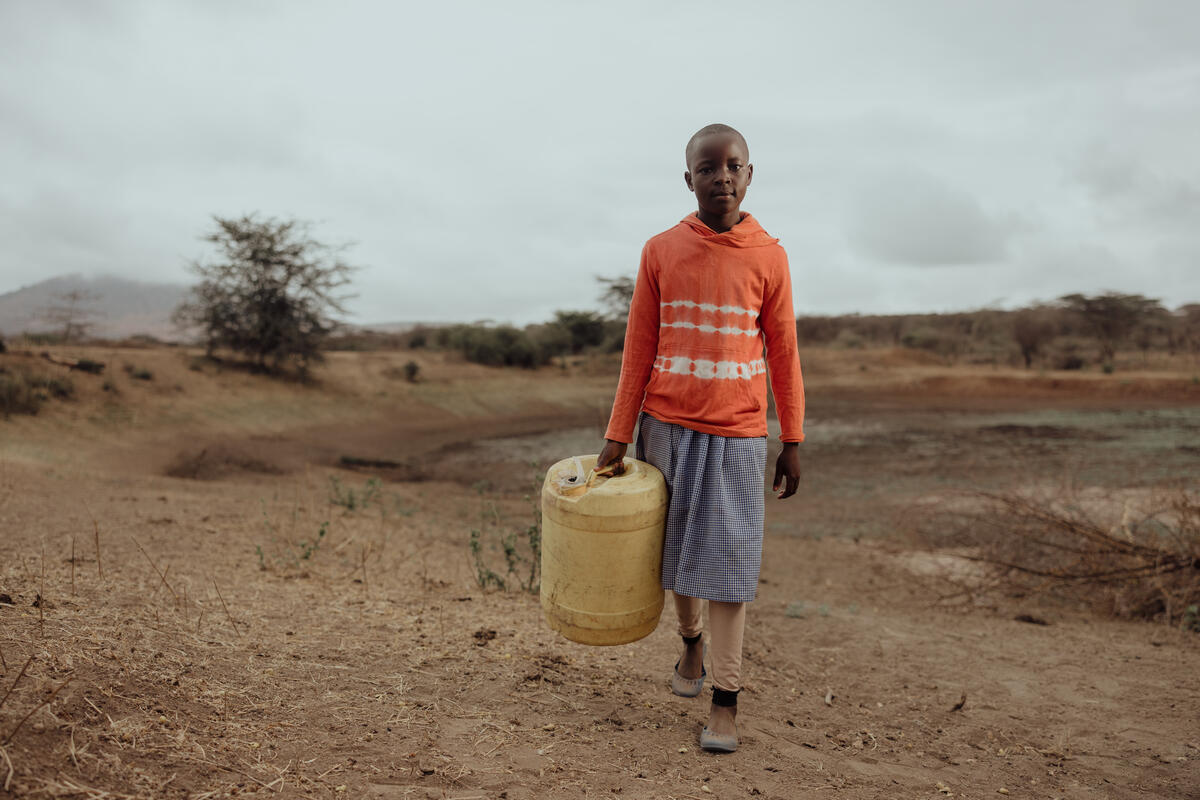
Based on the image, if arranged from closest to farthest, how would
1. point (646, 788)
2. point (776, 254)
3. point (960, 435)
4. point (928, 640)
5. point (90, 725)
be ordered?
point (90, 725) → point (646, 788) → point (776, 254) → point (928, 640) → point (960, 435)

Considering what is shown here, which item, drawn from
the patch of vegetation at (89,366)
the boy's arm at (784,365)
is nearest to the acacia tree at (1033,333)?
the patch of vegetation at (89,366)

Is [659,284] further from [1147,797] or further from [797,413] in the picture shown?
[1147,797]

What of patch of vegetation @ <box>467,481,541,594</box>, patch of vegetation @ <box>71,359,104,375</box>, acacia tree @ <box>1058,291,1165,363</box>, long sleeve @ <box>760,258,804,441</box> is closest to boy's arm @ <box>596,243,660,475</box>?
long sleeve @ <box>760,258,804,441</box>

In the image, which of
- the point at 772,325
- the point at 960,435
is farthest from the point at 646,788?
the point at 960,435

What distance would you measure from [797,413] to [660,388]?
0.48m

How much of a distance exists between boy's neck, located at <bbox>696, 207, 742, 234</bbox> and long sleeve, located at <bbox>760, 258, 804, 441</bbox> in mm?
223

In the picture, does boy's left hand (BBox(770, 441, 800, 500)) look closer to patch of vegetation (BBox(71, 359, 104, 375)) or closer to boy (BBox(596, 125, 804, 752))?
boy (BBox(596, 125, 804, 752))

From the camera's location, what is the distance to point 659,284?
2.65 meters

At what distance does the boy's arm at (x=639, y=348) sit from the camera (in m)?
2.68

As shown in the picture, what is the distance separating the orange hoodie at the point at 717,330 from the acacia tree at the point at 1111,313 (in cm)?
3534

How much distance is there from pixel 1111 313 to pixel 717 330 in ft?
122

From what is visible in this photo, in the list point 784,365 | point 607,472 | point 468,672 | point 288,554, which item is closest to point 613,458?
point 607,472

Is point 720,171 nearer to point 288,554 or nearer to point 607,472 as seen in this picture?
point 607,472

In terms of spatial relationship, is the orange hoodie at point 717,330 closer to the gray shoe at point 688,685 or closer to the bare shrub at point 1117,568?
the gray shoe at point 688,685
